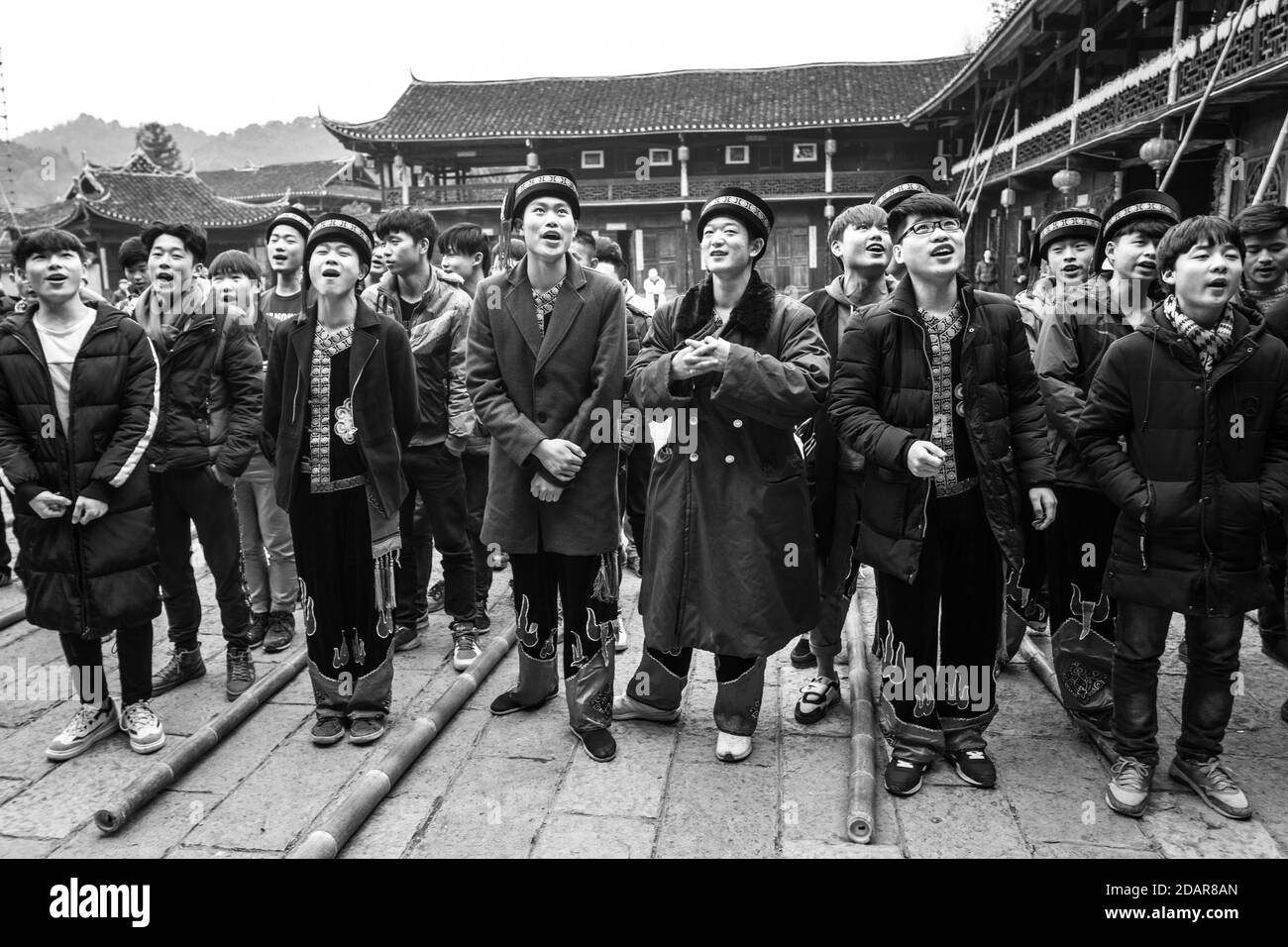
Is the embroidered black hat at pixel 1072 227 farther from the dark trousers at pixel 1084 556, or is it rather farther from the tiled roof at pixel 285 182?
the tiled roof at pixel 285 182

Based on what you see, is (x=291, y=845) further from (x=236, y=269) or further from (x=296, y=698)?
(x=236, y=269)

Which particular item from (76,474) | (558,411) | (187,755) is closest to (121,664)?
(187,755)

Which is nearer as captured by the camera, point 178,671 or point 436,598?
point 178,671

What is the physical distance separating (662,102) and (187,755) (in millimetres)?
28238

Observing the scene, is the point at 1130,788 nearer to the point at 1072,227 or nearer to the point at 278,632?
the point at 1072,227

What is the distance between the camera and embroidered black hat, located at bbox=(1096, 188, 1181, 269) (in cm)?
342

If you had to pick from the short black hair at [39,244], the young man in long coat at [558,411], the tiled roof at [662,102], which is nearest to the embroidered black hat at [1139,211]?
the young man in long coat at [558,411]

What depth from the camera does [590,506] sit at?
136 inches

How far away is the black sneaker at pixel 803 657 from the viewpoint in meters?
4.31

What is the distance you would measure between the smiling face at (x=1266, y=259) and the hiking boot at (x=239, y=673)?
4693 mm

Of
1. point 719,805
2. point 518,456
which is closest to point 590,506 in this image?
point 518,456

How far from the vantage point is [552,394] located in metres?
3.44

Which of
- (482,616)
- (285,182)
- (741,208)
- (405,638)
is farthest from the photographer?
(285,182)

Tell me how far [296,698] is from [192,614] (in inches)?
26.8
